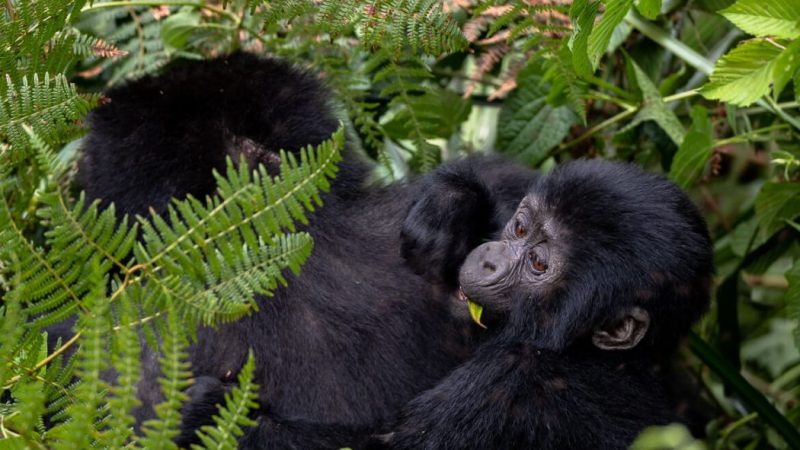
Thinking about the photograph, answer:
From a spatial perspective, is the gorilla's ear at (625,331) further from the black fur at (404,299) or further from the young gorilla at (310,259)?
the young gorilla at (310,259)

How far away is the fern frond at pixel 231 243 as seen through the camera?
1.60m

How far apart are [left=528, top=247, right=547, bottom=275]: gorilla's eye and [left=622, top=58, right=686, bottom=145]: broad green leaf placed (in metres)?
0.98

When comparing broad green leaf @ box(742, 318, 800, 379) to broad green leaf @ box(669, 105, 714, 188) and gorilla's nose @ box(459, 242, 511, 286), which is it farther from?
gorilla's nose @ box(459, 242, 511, 286)

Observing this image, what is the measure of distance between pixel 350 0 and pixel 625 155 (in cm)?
162

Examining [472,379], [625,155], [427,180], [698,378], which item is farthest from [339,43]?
[698,378]

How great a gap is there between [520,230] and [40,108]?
1266 millimetres

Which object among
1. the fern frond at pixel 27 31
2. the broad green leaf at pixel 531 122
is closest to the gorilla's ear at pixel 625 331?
the broad green leaf at pixel 531 122

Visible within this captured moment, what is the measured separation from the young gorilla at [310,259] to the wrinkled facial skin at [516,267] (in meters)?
0.13

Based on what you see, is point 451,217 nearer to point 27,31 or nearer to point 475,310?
point 475,310

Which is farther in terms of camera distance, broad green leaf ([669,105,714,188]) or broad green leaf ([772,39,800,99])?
broad green leaf ([669,105,714,188])

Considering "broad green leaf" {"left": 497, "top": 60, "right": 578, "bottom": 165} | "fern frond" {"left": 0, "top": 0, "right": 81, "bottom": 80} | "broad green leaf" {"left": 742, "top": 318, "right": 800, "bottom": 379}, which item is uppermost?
"fern frond" {"left": 0, "top": 0, "right": 81, "bottom": 80}

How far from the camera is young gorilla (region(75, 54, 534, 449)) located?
2459 millimetres

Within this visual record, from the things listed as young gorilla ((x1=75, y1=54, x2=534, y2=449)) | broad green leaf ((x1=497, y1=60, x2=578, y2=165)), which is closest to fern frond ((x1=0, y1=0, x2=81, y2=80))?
young gorilla ((x1=75, y1=54, x2=534, y2=449))

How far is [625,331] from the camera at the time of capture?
2.48 meters
